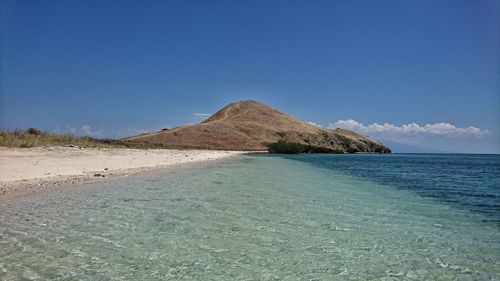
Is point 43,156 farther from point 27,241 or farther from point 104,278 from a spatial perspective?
point 104,278

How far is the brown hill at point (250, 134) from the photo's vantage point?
327 ft

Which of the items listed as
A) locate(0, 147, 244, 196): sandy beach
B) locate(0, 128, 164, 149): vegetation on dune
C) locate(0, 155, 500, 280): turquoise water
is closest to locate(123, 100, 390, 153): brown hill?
locate(0, 128, 164, 149): vegetation on dune

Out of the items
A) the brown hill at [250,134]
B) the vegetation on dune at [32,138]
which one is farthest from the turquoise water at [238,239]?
the brown hill at [250,134]

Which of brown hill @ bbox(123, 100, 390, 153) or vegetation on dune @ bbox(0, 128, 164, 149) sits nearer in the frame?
vegetation on dune @ bbox(0, 128, 164, 149)

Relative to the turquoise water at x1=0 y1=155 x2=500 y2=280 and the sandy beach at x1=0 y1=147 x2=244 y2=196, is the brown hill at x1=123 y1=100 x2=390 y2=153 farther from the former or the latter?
the turquoise water at x1=0 y1=155 x2=500 y2=280

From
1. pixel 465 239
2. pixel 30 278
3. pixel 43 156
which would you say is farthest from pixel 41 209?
pixel 43 156

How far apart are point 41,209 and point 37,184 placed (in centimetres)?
503

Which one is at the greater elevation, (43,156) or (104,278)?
(43,156)

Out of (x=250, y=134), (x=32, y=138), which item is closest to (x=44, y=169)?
(x=32, y=138)

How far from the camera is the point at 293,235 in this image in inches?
272

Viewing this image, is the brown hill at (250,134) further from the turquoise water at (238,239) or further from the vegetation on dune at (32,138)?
the turquoise water at (238,239)

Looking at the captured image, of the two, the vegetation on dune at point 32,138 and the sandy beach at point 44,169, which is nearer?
the sandy beach at point 44,169

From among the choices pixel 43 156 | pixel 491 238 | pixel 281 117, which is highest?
pixel 281 117

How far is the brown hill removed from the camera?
99562 mm
